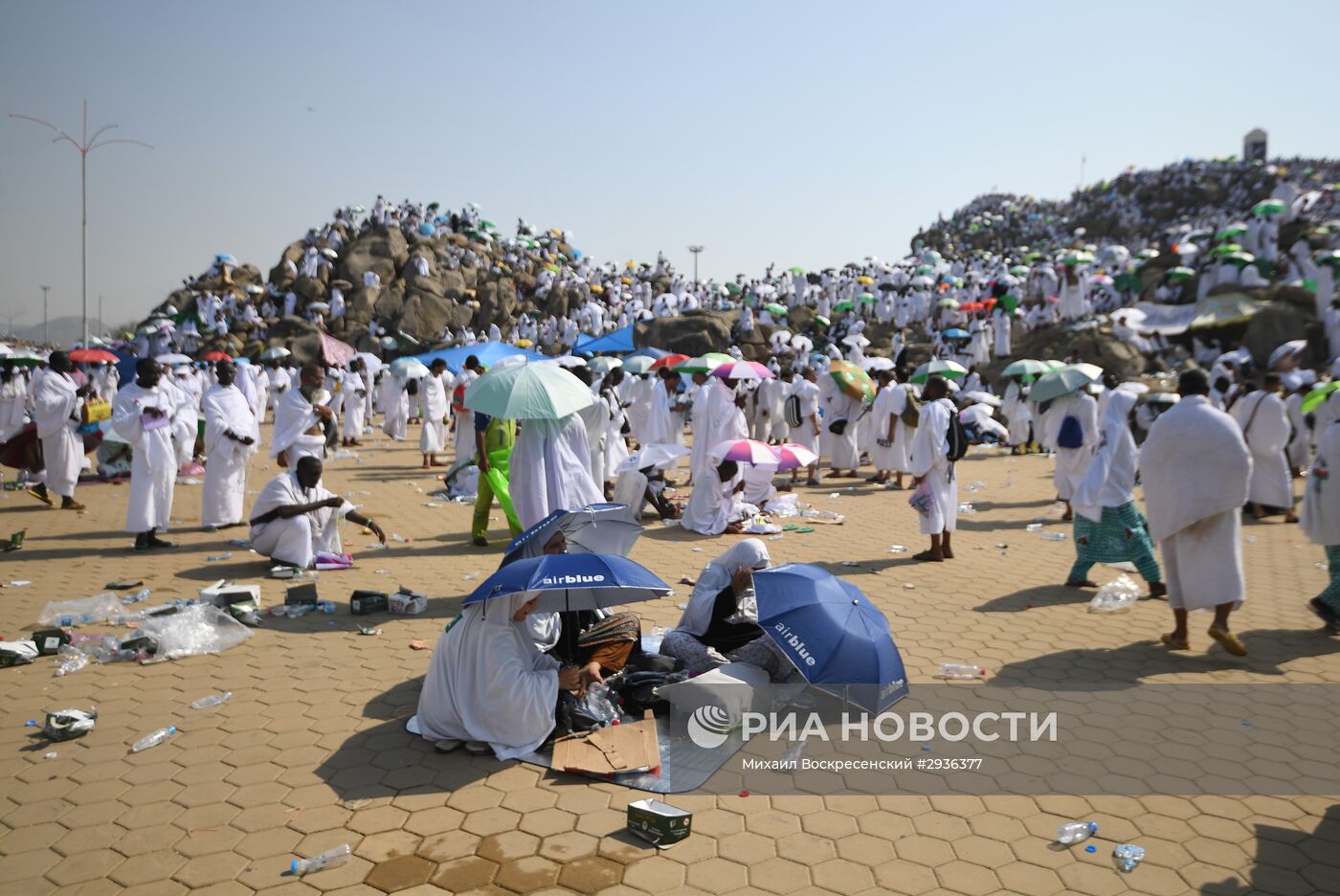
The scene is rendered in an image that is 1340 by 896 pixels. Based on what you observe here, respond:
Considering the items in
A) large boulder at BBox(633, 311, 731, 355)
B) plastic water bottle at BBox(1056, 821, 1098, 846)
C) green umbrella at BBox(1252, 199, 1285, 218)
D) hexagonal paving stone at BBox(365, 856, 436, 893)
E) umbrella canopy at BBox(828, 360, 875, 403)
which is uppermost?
green umbrella at BBox(1252, 199, 1285, 218)

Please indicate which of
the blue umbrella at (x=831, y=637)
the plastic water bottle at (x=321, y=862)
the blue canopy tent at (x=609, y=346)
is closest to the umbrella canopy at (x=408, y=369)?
the blue canopy tent at (x=609, y=346)

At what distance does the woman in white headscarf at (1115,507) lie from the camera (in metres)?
6.71

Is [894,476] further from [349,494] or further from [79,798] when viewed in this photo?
[79,798]

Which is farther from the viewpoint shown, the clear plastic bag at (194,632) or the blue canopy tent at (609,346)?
the blue canopy tent at (609,346)

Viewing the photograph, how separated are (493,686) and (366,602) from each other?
9.09 feet

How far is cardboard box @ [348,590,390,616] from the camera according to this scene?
644cm

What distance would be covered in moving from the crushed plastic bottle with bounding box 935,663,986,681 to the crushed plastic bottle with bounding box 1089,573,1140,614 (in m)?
1.89

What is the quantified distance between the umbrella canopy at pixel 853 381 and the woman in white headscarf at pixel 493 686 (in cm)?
952

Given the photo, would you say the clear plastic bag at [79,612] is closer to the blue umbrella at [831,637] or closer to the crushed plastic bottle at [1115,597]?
the blue umbrella at [831,637]

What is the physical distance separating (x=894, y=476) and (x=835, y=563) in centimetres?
627

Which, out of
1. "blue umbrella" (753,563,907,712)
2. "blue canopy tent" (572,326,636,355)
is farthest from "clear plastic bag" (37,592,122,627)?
"blue canopy tent" (572,326,636,355)

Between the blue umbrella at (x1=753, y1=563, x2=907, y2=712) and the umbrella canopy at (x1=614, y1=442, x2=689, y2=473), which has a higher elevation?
the umbrella canopy at (x1=614, y1=442, x2=689, y2=473)

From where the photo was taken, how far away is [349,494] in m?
12.1

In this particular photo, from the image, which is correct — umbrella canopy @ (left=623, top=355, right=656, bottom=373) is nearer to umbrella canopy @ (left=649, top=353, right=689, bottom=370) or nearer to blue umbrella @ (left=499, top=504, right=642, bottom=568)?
umbrella canopy @ (left=649, top=353, right=689, bottom=370)
